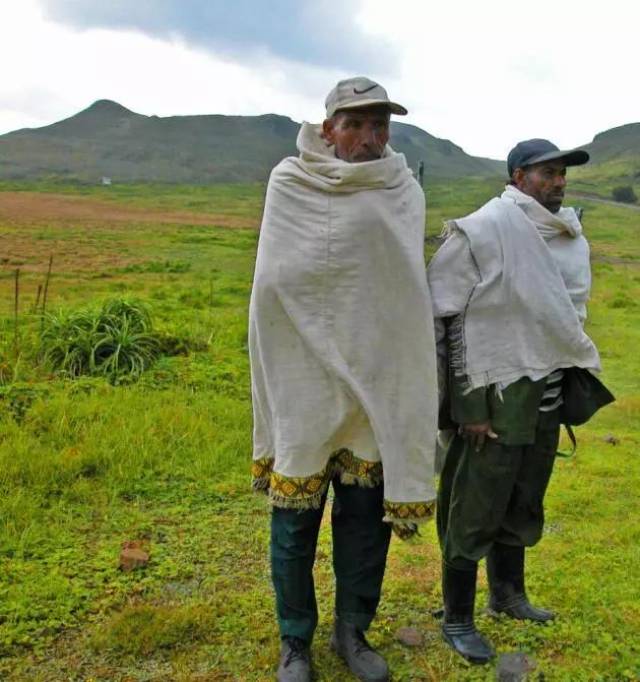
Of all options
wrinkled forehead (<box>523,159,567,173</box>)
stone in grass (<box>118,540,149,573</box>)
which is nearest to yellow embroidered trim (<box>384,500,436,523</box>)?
wrinkled forehead (<box>523,159,567,173</box>)

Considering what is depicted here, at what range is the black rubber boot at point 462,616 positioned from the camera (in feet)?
9.53

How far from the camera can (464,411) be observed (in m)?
2.75

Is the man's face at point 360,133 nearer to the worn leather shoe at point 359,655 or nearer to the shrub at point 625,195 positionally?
the worn leather shoe at point 359,655

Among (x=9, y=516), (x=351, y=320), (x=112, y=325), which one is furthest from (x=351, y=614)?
(x=112, y=325)

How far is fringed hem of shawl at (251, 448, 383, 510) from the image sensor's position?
2.59 metres

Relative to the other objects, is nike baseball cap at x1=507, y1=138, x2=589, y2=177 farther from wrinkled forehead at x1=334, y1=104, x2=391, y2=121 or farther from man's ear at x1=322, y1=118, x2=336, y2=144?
man's ear at x1=322, y1=118, x2=336, y2=144

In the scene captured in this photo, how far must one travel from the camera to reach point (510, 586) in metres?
3.16

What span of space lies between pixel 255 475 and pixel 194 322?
654 cm

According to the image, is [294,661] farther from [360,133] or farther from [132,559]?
[360,133]

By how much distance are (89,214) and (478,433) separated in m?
30.4

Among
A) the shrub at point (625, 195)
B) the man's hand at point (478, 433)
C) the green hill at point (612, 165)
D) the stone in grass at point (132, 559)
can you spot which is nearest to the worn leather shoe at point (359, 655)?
the man's hand at point (478, 433)

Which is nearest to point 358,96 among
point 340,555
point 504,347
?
point 504,347

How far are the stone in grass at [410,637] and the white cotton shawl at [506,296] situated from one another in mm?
1002

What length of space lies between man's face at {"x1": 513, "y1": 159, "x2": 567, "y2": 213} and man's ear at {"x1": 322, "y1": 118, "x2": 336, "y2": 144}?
0.73 metres
